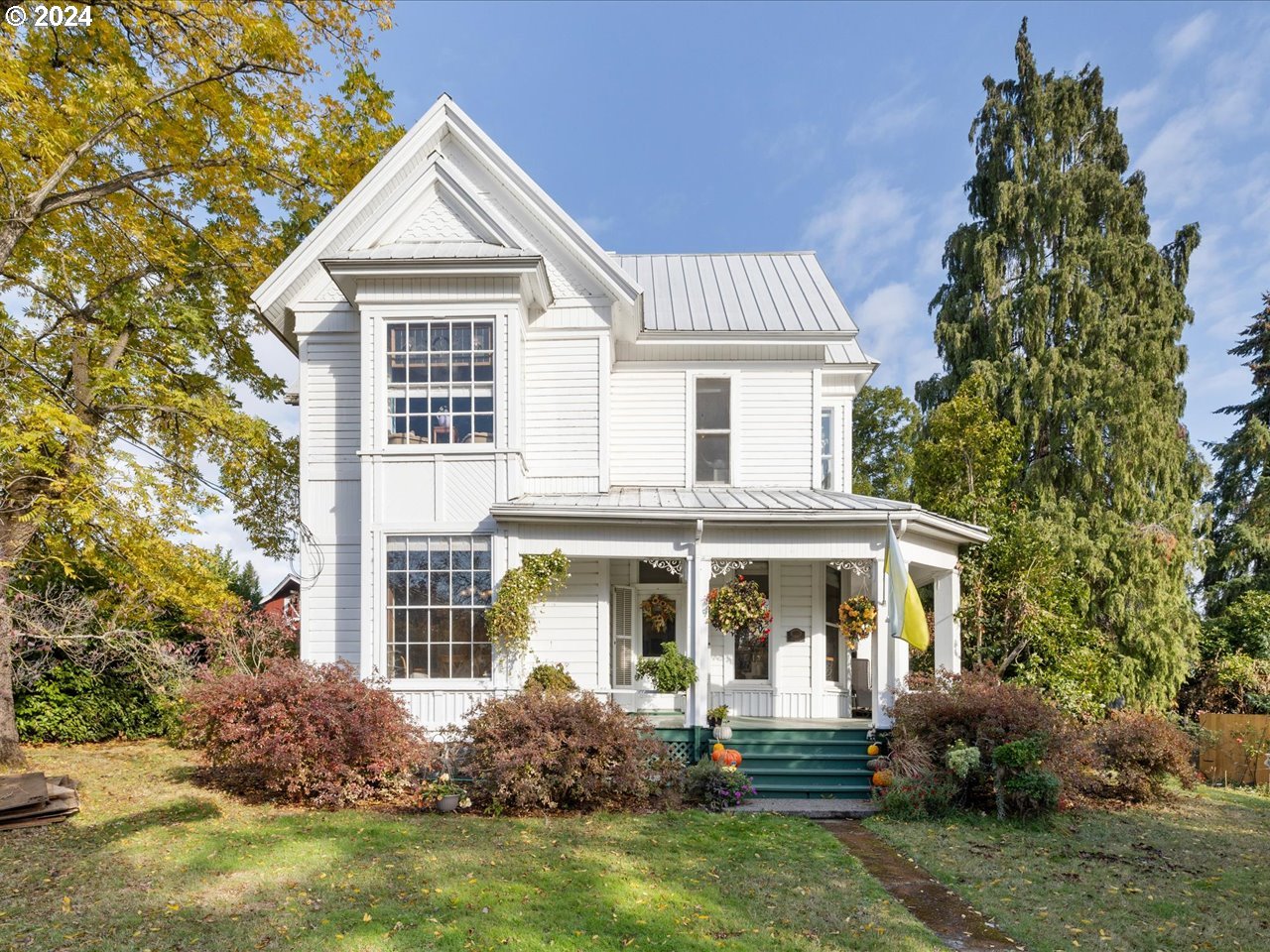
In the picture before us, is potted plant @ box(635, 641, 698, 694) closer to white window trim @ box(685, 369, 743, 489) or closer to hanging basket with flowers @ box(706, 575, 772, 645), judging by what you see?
hanging basket with flowers @ box(706, 575, 772, 645)

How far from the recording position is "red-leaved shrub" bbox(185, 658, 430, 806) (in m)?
Answer: 10.1

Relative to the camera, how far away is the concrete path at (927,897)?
6387mm

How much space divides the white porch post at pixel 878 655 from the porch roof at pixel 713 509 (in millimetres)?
899

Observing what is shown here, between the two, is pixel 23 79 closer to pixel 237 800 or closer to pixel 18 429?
pixel 18 429

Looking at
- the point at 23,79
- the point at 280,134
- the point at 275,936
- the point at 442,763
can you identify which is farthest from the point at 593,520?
the point at 23,79

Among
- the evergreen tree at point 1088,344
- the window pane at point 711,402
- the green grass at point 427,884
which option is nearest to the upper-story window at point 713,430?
the window pane at point 711,402

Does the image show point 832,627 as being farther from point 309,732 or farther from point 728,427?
point 309,732

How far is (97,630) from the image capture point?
13055 millimetres

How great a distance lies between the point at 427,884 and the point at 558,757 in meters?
2.93

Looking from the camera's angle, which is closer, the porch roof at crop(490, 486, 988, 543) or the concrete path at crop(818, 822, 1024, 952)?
the concrete path at crop(818, 822, 1024, 952)

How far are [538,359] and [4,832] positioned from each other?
359 inches

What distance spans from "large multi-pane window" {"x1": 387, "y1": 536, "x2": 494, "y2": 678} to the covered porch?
0.80 metres

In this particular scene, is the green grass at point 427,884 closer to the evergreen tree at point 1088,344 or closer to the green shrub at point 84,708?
the green shrub at point 84,708

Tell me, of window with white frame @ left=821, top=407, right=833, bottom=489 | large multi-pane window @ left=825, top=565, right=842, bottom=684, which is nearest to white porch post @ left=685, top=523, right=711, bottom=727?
large multi-pane window @ left=825, top=565, right=842, bottom=684
